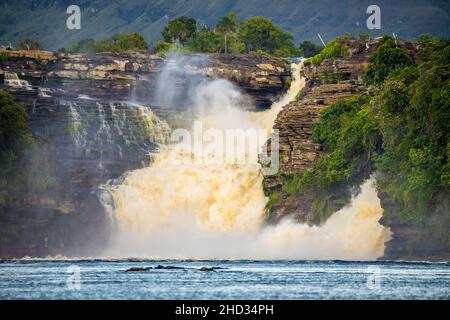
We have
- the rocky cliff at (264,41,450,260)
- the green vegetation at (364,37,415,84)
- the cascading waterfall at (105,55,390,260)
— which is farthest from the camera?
the green vegetation at (364,37,415,84)

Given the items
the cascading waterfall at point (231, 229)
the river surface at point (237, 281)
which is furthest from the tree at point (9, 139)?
the river surface at point (237, 281)

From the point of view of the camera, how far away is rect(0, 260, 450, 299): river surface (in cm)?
11594

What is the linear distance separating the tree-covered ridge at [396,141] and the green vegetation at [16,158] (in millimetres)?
31092

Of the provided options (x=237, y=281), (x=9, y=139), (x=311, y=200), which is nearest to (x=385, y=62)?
(x=311, y=200)

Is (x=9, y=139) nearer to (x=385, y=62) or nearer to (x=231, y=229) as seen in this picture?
(x=231, y=229)

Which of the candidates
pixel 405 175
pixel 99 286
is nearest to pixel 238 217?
pixel 405 175

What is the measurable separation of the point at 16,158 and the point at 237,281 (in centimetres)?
6649

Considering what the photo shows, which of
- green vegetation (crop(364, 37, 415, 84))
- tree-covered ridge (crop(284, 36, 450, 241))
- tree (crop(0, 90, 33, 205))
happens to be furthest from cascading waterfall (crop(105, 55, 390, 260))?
green vegetation (crop(364, 37, 415, 84))

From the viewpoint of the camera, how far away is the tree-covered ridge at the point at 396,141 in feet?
528

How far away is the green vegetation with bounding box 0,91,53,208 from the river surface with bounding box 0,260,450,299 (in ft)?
89.6

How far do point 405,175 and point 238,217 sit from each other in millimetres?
34254

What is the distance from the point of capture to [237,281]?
129 m

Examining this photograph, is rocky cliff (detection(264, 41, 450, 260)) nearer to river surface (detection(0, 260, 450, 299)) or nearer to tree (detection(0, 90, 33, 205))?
river surface (detection(0, 260, 450, 299))
